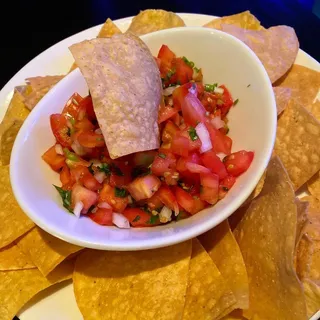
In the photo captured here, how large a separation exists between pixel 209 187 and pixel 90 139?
1.47 ft

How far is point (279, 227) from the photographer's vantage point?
1.79 m

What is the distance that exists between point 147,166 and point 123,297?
0.47 m

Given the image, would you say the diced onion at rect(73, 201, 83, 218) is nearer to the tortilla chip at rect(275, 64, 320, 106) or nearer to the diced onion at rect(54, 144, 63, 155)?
the diced onion at rect(54, 144, 63, 155)

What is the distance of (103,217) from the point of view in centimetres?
175

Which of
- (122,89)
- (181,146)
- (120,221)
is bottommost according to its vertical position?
(120,221)

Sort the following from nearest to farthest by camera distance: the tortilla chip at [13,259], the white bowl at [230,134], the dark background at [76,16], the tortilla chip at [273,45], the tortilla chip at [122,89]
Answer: the tortilla chip at [122,89] → the white bowl at [230,134] → the tortilla chip at [13,259] → the tortilla chip at [273,45] → the dark background at [76,16]

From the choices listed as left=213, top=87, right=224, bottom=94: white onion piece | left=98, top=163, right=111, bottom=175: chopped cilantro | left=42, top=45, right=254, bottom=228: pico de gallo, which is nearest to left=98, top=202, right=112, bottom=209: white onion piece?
left=42, top=45, right=254, bottom=228: pico de gallo

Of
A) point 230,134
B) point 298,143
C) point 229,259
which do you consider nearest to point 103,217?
point 229,259

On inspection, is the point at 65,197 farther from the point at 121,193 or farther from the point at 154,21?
the point at 154,21

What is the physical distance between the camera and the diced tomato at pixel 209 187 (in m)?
1.69

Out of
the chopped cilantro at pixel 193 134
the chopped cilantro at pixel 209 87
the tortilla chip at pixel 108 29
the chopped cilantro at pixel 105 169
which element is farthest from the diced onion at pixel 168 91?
the tortilla chip at pixel 108 29

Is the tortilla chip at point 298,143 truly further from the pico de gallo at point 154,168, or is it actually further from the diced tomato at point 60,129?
the diced tomato at point 60,129

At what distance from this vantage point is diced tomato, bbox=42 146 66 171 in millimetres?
1897

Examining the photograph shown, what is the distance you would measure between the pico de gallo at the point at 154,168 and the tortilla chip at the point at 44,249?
0.14 meters
